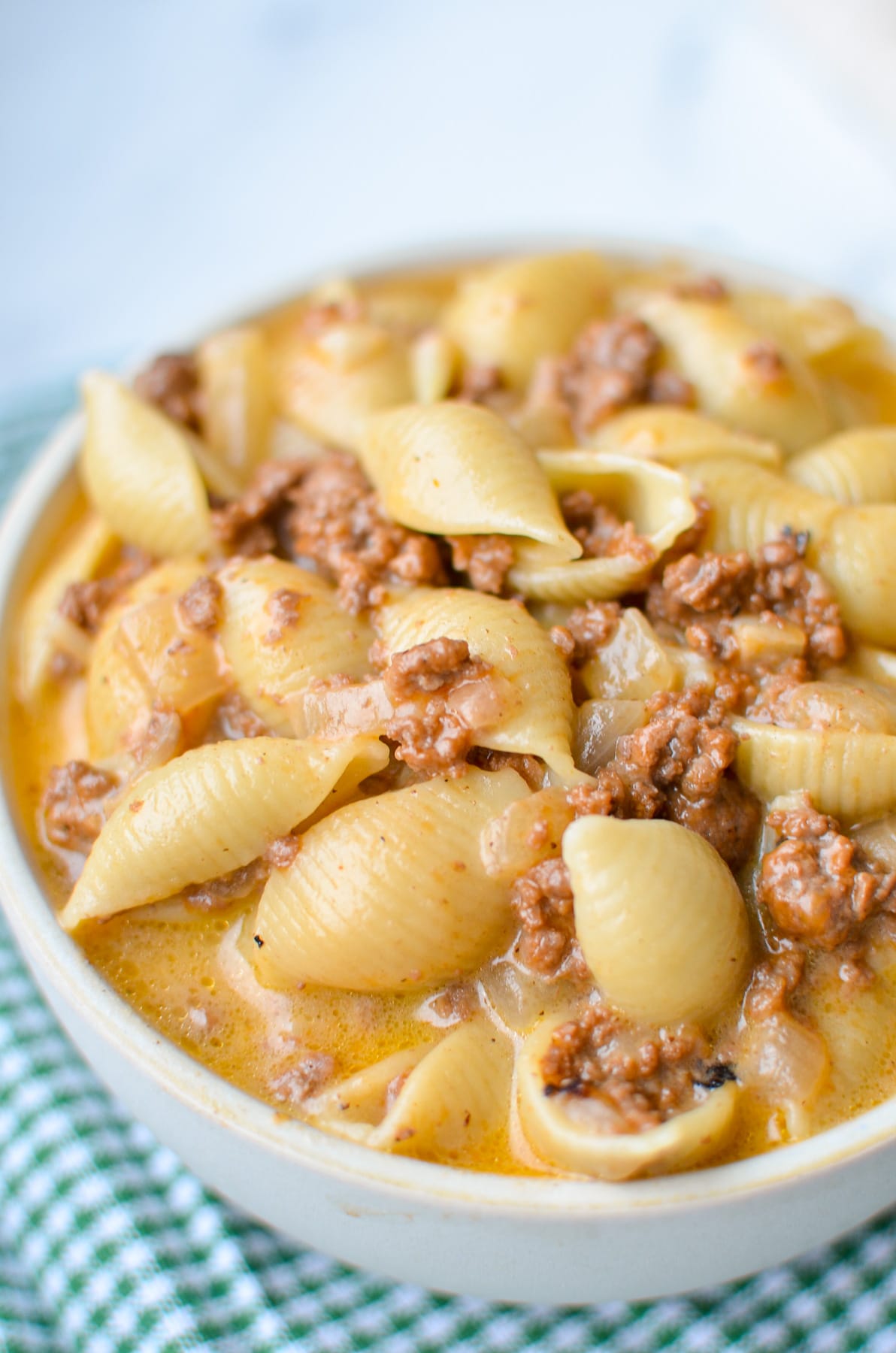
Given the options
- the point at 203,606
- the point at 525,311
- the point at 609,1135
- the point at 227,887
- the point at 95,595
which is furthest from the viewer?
the point at 525,311

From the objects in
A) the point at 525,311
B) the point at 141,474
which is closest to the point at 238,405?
the point at 141,474

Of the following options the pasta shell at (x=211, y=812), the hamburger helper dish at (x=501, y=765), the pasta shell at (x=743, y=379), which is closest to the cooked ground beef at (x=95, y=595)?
the hamburger helper dish at (x=501, y=765)

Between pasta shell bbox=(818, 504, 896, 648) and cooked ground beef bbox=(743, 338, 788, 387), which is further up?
cooked ground beef bbox=(743, 338, 788, 387)

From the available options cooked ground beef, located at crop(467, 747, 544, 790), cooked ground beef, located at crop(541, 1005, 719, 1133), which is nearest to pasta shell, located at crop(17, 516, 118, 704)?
cooked ground beef, located at crop(467, 747, 544, 790)

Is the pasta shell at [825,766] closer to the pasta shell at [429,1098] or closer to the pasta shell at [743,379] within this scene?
the pasta shell at [429,1098]

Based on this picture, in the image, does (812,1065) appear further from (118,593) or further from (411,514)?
(118,593)

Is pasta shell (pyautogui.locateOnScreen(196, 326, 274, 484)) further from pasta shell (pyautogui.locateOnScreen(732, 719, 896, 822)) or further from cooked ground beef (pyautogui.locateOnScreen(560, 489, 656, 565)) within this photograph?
pasta shell (pyautogui.locateOnScreen(732, 719, 896, 822))

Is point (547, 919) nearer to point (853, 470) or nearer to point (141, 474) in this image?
point (853, 470)
